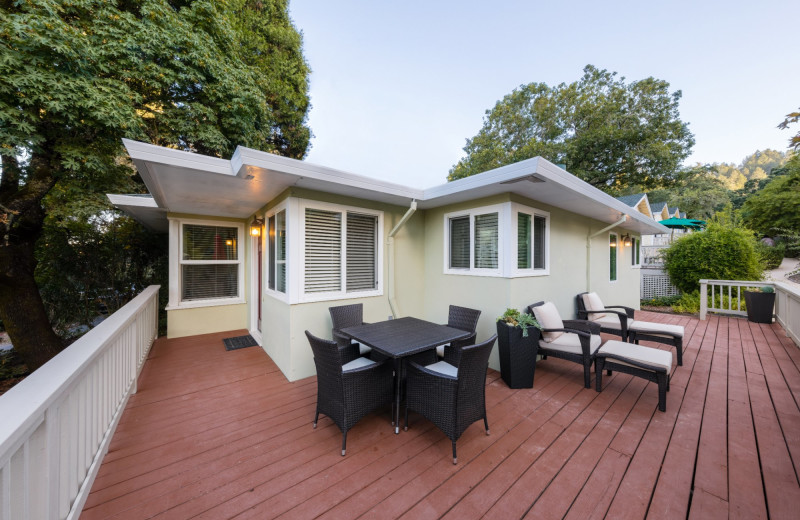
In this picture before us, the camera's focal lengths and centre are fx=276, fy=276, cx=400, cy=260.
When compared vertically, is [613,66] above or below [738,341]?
above

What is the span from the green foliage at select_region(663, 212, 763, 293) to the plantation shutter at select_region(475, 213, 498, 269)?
8180mm

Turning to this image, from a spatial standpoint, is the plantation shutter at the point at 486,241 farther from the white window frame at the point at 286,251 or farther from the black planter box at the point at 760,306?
the black planter box at the point at 760,306

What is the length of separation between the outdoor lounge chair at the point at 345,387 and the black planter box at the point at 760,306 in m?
8.68

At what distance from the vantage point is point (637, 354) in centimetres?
299

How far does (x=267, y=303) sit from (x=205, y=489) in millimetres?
2727

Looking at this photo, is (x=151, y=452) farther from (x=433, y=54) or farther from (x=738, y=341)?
(x=433, y=54)

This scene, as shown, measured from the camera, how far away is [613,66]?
43.0 ft

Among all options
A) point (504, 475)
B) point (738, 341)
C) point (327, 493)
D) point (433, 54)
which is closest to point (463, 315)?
point (504, 475)

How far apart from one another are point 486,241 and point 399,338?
193 centimetres

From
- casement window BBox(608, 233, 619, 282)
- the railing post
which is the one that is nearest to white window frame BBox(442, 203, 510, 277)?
casement window BBox(608, 233, 619, 282)

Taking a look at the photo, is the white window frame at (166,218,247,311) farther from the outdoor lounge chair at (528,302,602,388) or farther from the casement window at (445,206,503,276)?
the outdoor lounge chair at (528,302,602,388)

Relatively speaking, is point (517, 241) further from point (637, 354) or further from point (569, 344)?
point (637, 354)

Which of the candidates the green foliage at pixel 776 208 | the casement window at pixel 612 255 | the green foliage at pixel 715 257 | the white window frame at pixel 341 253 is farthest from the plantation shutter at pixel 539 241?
the green foliage at pixel 776 208

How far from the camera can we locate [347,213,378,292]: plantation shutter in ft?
12.7
